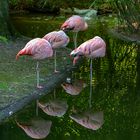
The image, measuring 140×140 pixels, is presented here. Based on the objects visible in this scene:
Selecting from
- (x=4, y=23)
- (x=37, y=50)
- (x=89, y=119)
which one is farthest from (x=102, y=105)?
(x=4, y=23)

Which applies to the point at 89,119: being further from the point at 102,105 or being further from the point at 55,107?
the point at 55,107

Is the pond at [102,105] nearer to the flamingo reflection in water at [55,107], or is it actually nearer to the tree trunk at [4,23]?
the flamingo reflection in water at [55,107]

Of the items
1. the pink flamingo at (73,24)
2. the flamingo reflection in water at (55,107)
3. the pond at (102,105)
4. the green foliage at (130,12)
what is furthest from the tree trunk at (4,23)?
the flamingo reflection in water at (55,107)

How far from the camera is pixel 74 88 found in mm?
9211

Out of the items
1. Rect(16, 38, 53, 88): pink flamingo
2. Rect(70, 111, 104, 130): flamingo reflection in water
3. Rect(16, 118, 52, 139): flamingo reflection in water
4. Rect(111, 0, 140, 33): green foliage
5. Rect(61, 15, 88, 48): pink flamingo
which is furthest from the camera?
Rect(111, 0, 140, 33): green foliage

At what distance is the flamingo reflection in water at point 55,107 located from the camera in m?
7.90

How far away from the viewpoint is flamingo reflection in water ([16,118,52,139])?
6917mm

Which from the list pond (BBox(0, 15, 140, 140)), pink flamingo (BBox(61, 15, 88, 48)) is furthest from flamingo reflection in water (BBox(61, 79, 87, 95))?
pink flamingo (BBox(61, 15, 88, 48))

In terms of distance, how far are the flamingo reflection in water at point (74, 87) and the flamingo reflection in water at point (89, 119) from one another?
110 centimetres

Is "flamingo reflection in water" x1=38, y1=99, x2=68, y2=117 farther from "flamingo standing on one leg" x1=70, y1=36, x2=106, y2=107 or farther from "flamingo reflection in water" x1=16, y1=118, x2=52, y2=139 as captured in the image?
"flamingo standing on one leg" x1=70, y1=36, x2=106, y2=107

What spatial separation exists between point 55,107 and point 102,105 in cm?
81

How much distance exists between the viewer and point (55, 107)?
8219 mm

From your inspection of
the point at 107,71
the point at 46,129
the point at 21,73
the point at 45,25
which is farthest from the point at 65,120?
the point at 45,25

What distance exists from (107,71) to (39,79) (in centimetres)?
183
